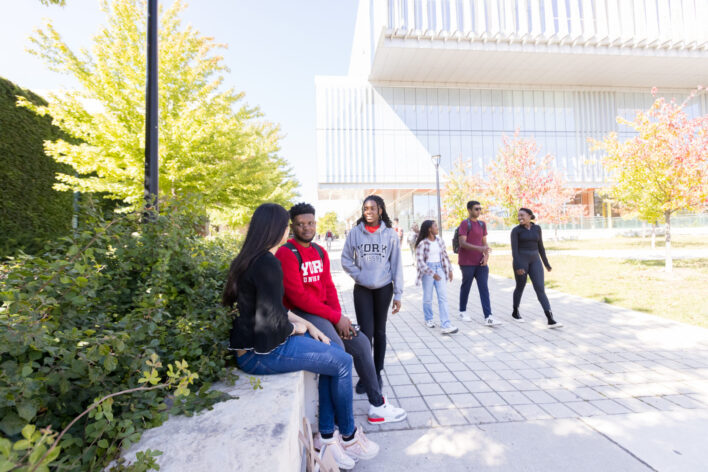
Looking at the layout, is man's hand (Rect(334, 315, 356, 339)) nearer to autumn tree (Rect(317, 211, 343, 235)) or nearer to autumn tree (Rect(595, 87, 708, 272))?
autumn tree (Rect(595, 87, 708, 272))

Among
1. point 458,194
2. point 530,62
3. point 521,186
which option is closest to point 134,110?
point 521,186

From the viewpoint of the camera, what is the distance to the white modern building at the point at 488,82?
30.8 metres

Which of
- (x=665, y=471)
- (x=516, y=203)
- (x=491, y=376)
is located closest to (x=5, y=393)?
(x=665, y=471)

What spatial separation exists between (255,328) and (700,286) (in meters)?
11.2

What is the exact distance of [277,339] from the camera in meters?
2.12

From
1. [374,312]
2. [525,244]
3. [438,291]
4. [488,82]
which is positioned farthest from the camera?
[488,82]

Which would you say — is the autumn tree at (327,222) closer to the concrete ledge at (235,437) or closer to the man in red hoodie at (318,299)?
the man in red hoodie at (318,299)

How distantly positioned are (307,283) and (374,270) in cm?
90

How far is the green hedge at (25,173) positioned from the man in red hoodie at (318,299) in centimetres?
756

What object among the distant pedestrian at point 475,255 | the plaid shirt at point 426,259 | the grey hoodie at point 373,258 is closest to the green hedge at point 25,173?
the grey hoodie at point 373,258

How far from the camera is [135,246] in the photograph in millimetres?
2371

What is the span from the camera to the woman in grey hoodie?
3.55 meters

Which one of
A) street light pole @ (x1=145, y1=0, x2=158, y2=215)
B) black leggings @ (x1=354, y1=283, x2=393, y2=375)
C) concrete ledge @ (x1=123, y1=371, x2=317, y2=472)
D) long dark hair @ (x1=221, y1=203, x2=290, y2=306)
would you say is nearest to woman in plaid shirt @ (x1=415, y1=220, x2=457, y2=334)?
black leggings @ (x1=354, y1=283, x2=393, y2=375)

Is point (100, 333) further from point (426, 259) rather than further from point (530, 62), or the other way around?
point (530, 62)
